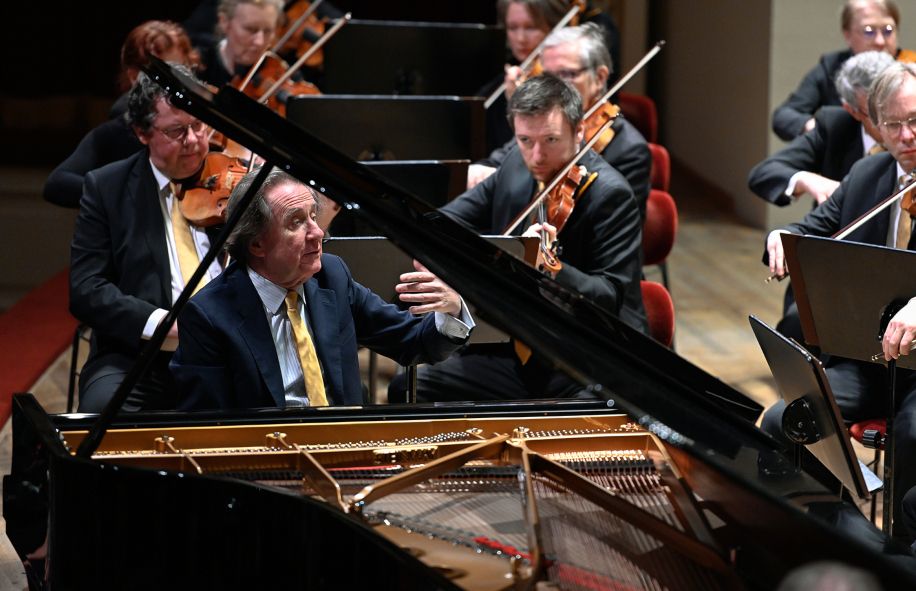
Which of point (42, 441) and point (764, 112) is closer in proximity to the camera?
point (42, 441)

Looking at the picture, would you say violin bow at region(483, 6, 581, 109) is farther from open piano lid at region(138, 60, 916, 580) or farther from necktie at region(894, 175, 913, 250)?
open piano lid at region(138, 60, 916, 580)

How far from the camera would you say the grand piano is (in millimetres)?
1712

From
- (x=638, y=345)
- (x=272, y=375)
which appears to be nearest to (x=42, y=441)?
(x=272, y=375)

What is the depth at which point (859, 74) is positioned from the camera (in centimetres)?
370

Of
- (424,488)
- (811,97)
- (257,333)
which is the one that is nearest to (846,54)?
(811,97)

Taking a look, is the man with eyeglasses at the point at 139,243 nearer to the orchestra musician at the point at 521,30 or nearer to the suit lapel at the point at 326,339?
the suit lapel at the point at 326,339

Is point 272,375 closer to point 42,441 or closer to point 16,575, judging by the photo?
point 42,441

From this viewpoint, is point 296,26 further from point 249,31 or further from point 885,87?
point 885,87

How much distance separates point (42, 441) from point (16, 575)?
1098 millimetres

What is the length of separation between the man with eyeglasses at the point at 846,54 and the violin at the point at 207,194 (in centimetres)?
228

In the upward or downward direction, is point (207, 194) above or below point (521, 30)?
below

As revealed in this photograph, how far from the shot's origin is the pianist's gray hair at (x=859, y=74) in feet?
12.1

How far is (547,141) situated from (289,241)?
106 centimetres

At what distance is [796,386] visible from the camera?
7.51 feet
